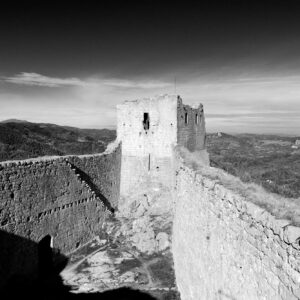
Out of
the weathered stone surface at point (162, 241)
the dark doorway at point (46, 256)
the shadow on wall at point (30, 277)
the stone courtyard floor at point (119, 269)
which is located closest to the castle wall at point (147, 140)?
the weathered stone surface at point (162, 241)

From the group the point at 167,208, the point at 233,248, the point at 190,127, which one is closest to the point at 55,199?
the point at 167,208

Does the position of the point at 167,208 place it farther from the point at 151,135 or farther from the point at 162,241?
the point at 151,135

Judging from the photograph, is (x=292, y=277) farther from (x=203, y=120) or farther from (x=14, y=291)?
(x=203, y=120)

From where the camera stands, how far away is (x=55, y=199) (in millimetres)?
15844

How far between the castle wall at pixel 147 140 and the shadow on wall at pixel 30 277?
6727mm

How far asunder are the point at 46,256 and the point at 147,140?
799cm

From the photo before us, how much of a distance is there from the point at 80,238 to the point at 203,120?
1125 cm

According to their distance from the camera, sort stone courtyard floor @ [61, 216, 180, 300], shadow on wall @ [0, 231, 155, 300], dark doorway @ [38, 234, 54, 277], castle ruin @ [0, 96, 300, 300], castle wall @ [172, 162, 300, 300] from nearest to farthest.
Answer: castle wall @ [172, 162, 300, 300], castle ruin @ [0, 96, 300, 300], shadow on wall @ [0, 231, 155, 300], stone courtyard floor @ [61, 216, 180, 300], dark doorway @ [38, 234, 54, 277]

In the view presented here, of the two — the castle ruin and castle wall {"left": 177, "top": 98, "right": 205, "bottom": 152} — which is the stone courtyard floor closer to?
the castle ruin

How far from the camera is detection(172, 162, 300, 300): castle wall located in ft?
14.8

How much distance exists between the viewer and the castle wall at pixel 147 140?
19.3 meters

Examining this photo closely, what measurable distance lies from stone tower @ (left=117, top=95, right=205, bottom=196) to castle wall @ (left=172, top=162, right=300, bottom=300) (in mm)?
8477

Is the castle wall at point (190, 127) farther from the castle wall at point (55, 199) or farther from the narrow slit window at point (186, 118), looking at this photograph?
the castle wall at point (55, 199)

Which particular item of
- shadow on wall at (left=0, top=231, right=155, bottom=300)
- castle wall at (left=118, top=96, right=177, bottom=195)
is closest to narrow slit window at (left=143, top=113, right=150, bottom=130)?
castle wall at (left=118, top=96, right=177, bottom=195)
